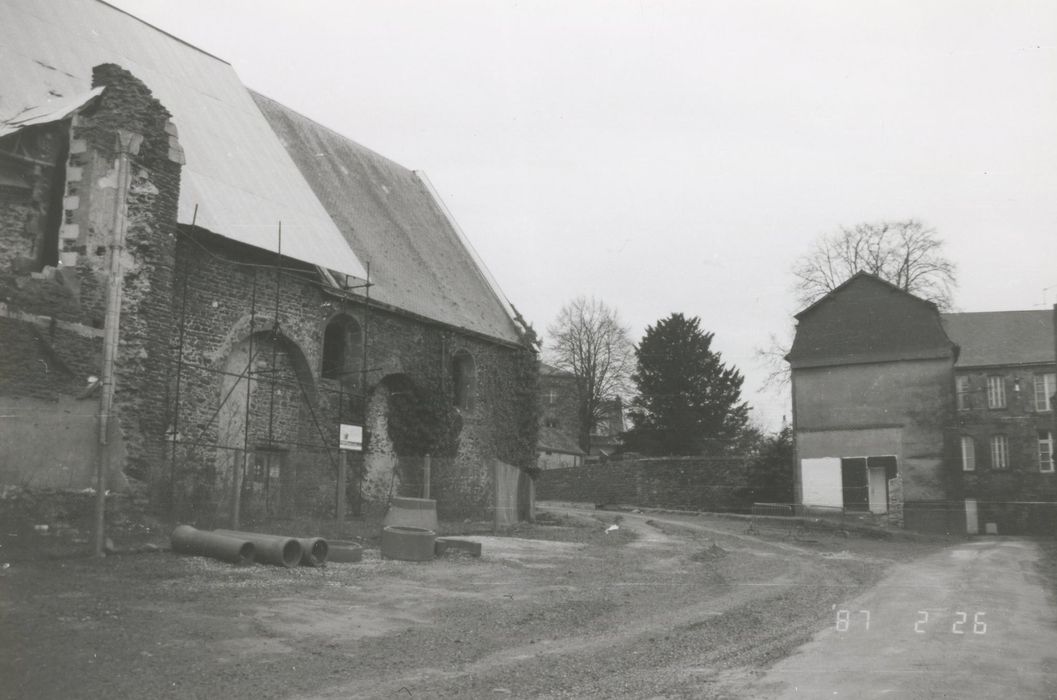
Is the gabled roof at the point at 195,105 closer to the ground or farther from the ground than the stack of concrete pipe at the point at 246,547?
farther from the ground

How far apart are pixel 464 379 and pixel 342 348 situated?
5540mm

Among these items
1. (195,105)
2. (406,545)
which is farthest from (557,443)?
(406,545)

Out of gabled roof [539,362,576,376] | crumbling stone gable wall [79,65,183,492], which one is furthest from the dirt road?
gabled roof [539,362,576,376]

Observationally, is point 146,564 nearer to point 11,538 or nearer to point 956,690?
point 11,538

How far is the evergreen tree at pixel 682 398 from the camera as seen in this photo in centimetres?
5138

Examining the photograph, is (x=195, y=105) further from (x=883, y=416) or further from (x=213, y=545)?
(x=883, y=416)

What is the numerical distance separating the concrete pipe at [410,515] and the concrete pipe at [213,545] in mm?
3791

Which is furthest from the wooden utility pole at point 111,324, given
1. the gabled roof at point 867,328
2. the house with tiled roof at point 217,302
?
the gabled roof at point 867,328

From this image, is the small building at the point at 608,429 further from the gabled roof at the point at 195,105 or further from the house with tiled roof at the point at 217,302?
the gabled roof at the point at 195,105

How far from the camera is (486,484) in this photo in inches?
980

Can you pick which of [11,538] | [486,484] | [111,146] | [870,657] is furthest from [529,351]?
[870,657]

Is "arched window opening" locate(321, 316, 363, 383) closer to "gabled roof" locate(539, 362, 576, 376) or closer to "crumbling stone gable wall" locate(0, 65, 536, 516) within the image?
"crumbling stone gable wall" locate(0, 65, 536, 516)

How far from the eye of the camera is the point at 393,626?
411 inches

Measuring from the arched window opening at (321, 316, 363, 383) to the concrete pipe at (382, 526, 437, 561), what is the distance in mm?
7984
